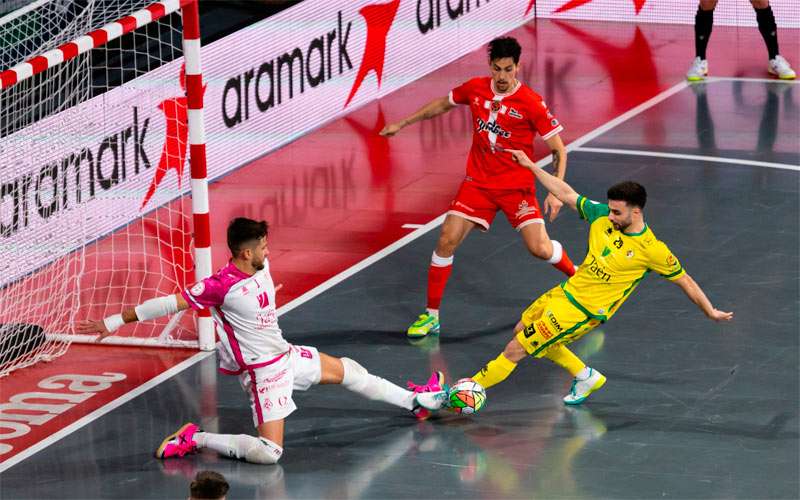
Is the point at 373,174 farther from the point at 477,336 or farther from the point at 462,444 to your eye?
the point at 462,444

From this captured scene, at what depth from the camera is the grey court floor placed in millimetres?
8938

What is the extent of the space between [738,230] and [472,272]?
2576 millimetres

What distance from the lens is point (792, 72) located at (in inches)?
756

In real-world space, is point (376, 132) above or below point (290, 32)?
below

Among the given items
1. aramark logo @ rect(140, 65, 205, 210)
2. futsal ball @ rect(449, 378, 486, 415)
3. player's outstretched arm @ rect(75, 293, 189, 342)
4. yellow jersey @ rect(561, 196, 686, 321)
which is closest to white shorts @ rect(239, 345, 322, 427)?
player's outstretched arm @ rect(75, 293, 189, 342)

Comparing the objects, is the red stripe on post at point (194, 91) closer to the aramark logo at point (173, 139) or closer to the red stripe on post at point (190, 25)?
the red stripe on post at point (190, 25)

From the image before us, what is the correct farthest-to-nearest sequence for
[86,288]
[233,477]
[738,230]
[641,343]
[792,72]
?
[792,72] → [738,230] → [86,288] → [641,343] → [233,477]

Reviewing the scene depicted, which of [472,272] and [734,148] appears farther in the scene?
[734,148]

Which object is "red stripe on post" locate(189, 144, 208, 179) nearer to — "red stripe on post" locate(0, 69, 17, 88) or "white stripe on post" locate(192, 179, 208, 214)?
"white stripe on post" locate(192, 179, 208, 214)

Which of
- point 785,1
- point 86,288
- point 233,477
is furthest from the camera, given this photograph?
point 785,1

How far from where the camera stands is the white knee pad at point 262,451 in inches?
357

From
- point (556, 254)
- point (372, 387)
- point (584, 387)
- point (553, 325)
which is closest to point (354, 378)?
point (372, 387)

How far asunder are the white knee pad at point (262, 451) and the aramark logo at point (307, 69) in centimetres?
739

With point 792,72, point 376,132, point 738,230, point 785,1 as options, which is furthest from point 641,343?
point 785,1
